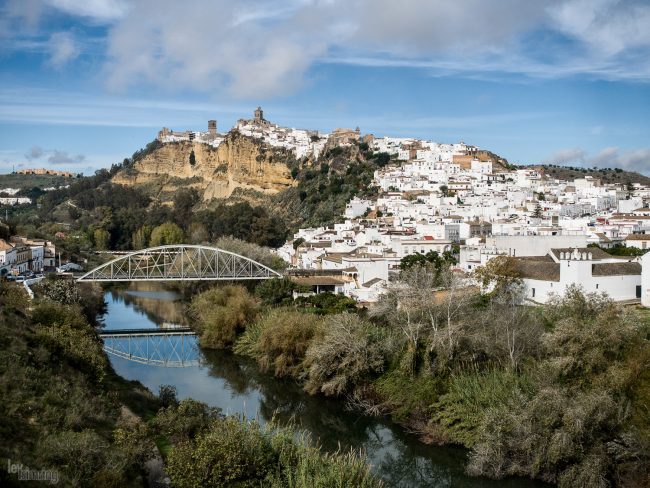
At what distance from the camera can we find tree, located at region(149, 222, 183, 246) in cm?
6212

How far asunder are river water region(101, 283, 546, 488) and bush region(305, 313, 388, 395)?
733 millimetres

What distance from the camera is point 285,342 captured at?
74.5 ft

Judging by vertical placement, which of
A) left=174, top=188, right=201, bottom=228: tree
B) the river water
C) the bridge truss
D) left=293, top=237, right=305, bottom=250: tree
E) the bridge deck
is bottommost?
the river water

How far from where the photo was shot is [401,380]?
19.4 meters

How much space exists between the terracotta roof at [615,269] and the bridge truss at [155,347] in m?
15.7

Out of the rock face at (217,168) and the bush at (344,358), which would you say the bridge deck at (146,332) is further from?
the rock face at (217,168)

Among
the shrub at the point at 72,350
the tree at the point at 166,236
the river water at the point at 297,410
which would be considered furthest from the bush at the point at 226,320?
the tree at the point at 166,236

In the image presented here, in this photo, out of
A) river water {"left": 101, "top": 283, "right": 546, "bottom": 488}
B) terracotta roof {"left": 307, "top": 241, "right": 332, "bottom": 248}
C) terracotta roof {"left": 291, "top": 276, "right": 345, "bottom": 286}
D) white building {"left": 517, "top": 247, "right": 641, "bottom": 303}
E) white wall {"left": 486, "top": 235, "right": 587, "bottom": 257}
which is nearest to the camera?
river water {"left": 101, "top": 283, "right": 546, "bottom": 488}

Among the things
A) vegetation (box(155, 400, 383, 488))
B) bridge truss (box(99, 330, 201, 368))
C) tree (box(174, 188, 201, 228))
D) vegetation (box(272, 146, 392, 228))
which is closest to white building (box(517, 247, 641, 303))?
bridge truss (box(99, 330, 201, 368))

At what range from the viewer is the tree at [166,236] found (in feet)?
204

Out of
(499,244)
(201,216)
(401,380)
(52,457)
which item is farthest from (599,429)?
(201,216)

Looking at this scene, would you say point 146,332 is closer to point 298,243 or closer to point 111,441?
point 111,441

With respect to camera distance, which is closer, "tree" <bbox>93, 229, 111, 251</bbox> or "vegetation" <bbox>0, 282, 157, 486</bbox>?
"vegetation" <bbox>0, 282, 157, 486</bbox>

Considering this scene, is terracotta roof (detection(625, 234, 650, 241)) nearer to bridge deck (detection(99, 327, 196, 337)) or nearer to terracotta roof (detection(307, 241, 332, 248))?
terracotta roof (detection(307, 241, 332, 248))
